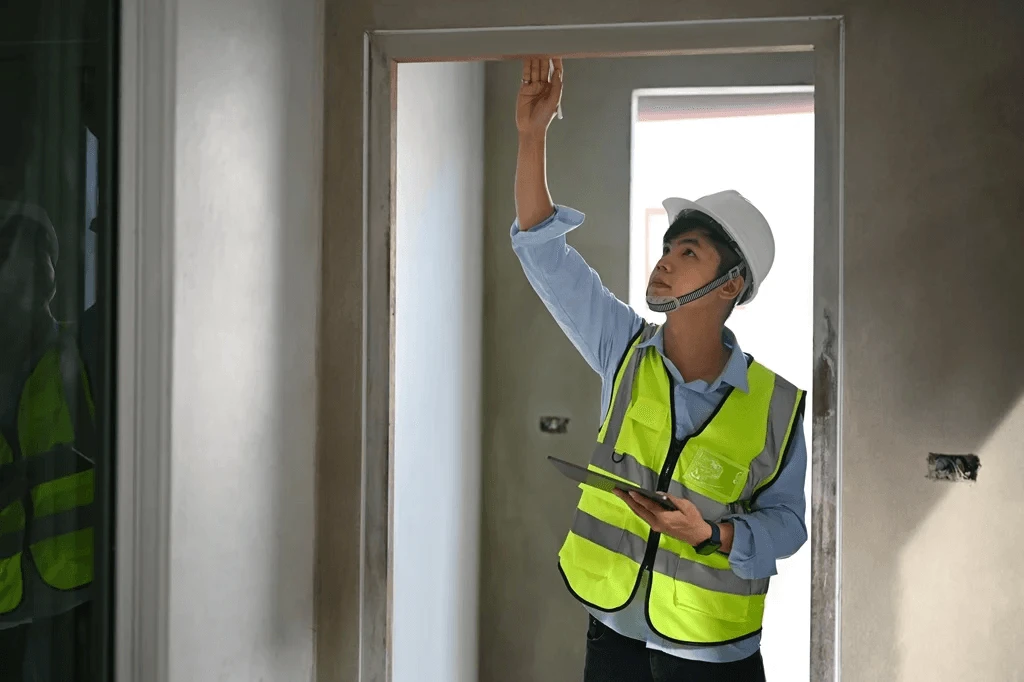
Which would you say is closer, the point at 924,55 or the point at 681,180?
the point at 924,55

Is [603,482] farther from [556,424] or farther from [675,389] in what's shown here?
[556,424]

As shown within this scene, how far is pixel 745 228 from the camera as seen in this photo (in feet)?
5.60

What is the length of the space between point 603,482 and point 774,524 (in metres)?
0.34

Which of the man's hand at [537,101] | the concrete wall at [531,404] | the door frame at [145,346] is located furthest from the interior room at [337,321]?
the concrete wall at [531,404]

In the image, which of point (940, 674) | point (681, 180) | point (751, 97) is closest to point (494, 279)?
point (681, 180)

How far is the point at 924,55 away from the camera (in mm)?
1468

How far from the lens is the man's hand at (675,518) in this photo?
4.99 ft

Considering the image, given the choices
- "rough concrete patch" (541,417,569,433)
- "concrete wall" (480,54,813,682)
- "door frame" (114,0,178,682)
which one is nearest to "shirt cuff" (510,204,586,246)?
"door frame" (114,0,178,682)

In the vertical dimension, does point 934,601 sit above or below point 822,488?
below

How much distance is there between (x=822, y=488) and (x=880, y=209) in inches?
19.0

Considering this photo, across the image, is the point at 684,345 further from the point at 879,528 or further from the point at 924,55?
the point at 924,55

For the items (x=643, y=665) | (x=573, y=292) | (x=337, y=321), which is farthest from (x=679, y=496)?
(x=337, y=321)

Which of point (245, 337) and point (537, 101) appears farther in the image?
point (537, 101)

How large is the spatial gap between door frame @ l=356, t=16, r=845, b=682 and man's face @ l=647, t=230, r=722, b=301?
0.24 metres
